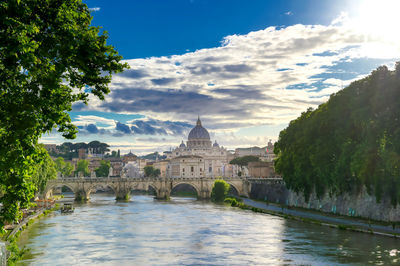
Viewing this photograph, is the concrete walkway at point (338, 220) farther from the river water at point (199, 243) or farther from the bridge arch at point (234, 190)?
the bridge arch at point (234, 190)

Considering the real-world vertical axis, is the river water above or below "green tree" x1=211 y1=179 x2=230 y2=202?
below

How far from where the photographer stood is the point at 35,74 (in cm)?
1440

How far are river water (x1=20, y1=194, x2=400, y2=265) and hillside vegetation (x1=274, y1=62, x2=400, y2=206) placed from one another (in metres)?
5.20

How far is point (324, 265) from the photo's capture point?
87.9 feet

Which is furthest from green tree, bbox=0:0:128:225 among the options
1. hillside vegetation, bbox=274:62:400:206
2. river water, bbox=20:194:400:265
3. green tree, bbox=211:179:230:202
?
green tree, bbox=211:179:230:202

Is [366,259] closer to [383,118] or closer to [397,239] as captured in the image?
[397,239]

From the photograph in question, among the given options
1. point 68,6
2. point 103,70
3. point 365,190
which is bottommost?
point 365,190

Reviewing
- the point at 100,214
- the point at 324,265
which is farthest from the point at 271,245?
the point at 100,214

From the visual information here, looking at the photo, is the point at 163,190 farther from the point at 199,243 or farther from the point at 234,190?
the point at 199,243

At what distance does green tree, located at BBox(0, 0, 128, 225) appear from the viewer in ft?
45.6

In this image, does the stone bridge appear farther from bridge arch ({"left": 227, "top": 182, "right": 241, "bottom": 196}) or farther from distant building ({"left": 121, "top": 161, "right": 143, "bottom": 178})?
distant building ({"left": 121, "top": 161, "right": 143, "bottom": 178})

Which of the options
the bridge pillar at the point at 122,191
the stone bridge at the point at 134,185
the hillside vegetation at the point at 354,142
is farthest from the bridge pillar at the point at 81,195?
the hillside vegetation at the point at 354,142

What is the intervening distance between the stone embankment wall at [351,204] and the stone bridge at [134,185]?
29.8 meters

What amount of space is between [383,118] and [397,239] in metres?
9.57
